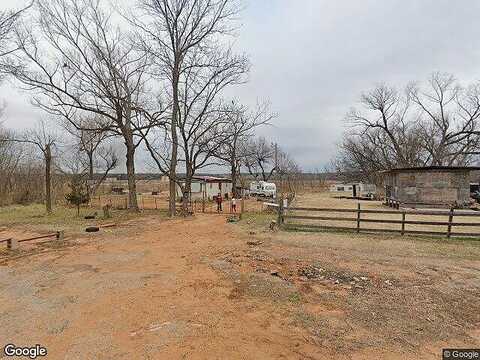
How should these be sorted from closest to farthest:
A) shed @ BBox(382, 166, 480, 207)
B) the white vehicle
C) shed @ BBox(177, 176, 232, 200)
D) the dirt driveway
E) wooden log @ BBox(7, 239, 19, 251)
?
the dirt driveway, wooden log @ BBox(7, 239, 19, 251), shed @ BBox(382, 166, 480, 207), shed @ BBox(177, 176, 232, 200), the white vehicle

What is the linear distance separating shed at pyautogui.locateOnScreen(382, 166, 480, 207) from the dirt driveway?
52.8 feet

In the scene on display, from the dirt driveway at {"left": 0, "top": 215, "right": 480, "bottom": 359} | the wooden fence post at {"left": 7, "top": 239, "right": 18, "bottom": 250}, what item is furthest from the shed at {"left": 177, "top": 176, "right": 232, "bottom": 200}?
the dirt driveway at {"left": 0, "top": 215, "right": 480, "bottom": 359}

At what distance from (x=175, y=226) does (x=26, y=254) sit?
717cm

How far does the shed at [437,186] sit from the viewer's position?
25.5 m

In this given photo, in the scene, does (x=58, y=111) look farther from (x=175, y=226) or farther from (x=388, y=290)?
(x=388, y=290)

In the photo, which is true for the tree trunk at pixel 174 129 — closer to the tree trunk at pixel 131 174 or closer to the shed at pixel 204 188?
the tree trunk at pixel 131 174

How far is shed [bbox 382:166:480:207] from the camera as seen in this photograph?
25484 millimetres

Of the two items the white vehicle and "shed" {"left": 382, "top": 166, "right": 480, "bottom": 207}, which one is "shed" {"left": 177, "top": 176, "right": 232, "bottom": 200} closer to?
the white vehicle

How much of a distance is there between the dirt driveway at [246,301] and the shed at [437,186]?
16.1 metres

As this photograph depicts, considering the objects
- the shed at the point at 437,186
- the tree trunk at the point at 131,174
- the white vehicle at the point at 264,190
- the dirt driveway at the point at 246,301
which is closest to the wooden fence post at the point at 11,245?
the dirt driveway at the point at 246,301

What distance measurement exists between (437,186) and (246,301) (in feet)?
80.9

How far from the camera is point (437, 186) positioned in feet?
83.9

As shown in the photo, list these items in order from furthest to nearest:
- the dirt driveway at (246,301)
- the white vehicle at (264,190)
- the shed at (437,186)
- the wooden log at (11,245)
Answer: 1. the white vehicle at (264,190)
2. the shed at (437,186)
3. the wooden log at (11,245)
4. the dirt driveway at (246,301)

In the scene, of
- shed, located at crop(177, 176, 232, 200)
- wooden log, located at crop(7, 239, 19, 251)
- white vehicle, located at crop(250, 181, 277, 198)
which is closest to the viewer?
wooden log, located at crop(7, 239, 19, 251)
